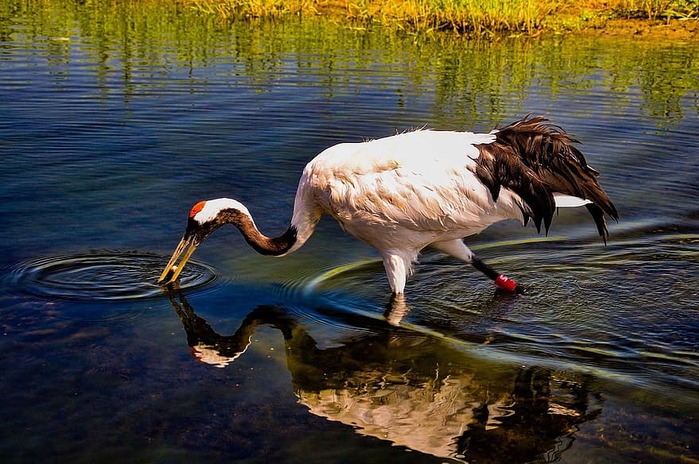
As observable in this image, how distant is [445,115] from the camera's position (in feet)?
38.9

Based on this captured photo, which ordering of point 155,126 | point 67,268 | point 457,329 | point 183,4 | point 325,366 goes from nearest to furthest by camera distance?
point 325,366, point 457,329, point 67,268, point 155,126, point 183,4

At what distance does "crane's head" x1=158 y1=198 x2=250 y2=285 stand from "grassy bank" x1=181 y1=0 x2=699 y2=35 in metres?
11.2

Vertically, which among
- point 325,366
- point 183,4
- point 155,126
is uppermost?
point 183,4

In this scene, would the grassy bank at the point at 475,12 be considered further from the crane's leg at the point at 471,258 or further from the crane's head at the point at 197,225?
the crane's head at the point at 197,225

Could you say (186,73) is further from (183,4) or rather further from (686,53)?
(686,53)

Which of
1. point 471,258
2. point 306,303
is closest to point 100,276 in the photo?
point 306,303

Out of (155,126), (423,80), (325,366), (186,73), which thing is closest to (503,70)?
(423,80)

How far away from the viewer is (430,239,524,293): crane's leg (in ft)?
23.0

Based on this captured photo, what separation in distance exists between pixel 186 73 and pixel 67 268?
286 inches

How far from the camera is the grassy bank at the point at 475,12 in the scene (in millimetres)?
17578

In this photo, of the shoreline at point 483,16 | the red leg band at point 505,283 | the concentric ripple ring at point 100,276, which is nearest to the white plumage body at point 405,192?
the red leg band at point 505,283

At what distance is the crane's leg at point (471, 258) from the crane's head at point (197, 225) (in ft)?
4.72

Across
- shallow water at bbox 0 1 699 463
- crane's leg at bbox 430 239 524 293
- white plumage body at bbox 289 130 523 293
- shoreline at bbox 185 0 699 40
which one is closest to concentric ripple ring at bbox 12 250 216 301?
shallow water at bbox 0 1 699 463

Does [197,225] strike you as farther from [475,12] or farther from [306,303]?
[475,12]
